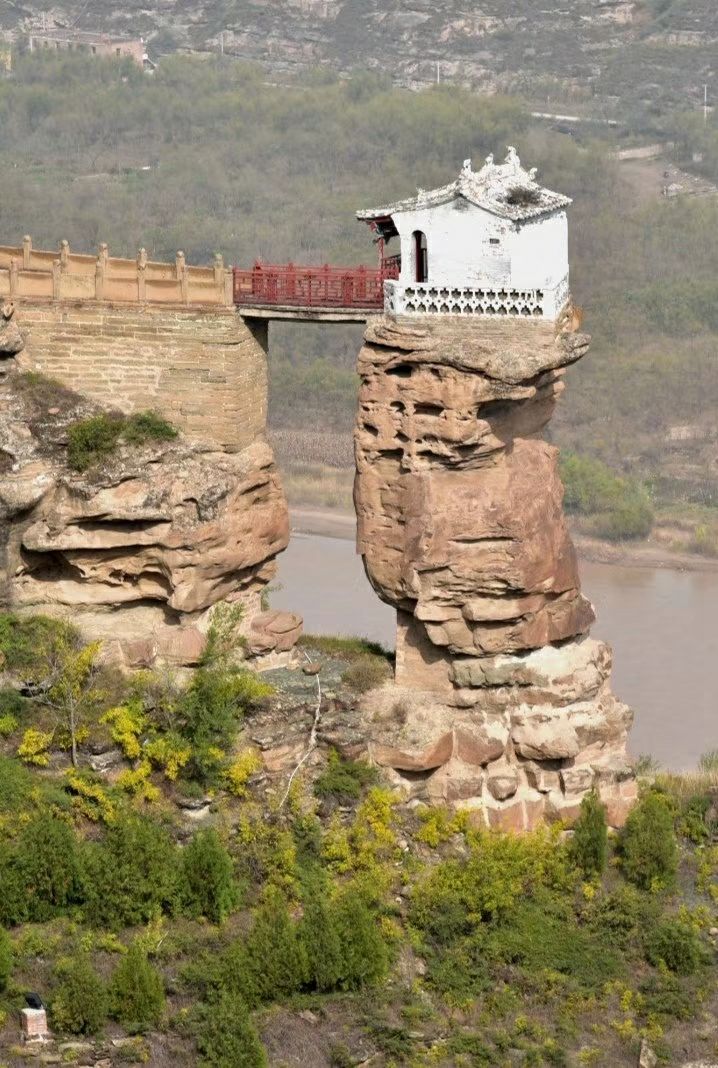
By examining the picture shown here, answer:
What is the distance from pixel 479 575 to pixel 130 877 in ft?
21.7

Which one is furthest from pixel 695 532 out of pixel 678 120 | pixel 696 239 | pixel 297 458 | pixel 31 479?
pixel 678 120

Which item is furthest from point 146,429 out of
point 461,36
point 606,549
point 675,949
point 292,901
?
point 461,36

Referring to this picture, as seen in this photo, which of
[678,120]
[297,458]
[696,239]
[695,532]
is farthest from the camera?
[678,120]

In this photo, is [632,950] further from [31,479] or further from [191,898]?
[31,479]

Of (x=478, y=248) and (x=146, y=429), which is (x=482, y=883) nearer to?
(x=146, y=429)

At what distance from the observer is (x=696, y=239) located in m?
81.2

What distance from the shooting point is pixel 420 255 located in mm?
33188

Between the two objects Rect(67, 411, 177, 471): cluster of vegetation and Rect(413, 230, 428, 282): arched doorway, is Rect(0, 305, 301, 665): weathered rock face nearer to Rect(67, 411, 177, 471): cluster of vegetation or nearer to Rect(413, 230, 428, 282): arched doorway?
Rect(67, 411, 177, 471): cluster of vegetation

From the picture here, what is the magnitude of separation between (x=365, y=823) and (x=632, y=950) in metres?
3.96

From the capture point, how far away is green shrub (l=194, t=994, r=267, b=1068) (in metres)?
27.5

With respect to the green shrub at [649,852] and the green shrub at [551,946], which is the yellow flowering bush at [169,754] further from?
the green shrub at [649,852]

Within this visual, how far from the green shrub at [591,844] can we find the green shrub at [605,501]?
26569mm

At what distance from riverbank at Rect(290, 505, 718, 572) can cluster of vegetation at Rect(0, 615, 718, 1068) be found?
76.7ft

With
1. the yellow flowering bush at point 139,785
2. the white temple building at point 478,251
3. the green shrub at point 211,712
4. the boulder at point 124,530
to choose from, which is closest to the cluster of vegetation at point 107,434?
the boulder at point 124,530
